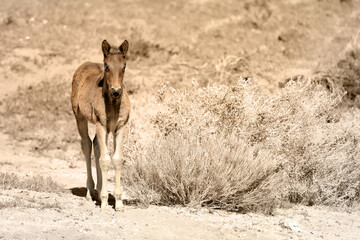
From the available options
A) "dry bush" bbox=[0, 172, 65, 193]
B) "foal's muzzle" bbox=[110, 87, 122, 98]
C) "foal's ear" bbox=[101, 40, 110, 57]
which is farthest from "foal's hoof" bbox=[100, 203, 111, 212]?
"foal's ear" bbox=[101, 40, 110, 57]

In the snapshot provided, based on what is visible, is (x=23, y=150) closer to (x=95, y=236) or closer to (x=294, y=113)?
(x=294, y=113)

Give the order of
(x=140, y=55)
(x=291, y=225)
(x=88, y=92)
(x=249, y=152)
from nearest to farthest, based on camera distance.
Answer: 1. (x=291, y=225)
2. (x=249, y=152)
3. (x=88, y=92)
4. (x=140, y=55)

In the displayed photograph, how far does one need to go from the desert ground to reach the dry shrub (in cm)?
26

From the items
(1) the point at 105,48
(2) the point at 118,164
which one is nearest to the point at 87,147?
(2) the point at 118,164

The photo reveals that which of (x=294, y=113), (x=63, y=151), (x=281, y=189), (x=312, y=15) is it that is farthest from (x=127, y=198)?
(x=312, y=15)

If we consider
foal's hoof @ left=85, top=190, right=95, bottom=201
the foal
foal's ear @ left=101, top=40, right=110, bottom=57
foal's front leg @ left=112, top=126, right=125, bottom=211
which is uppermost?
foal's ear @ left=101, top=40, right=110, bottom=57

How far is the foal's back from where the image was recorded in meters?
8.05

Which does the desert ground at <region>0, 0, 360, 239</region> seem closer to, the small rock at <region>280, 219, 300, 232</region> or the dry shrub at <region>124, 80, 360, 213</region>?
the dry shrub at <region>124, 80, 360, 213</region>

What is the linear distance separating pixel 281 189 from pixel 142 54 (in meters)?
10.0

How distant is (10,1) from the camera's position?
65.0 feet

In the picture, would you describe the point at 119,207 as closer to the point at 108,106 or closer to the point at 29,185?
the point at 108,106

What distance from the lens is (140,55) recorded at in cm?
1794

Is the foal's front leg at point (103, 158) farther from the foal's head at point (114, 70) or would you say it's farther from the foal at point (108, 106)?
the foal's head at point (114, 70)

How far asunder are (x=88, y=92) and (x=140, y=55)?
31.5ft
